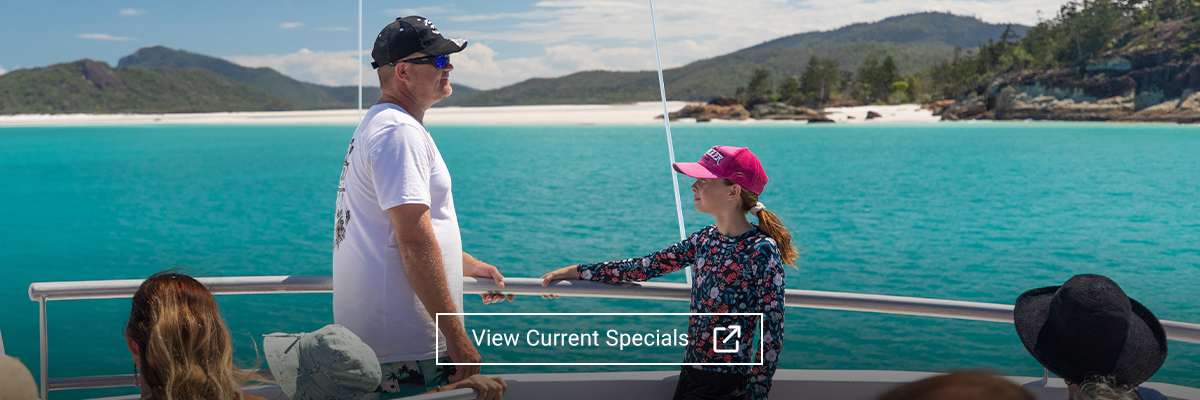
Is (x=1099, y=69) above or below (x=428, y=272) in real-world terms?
above

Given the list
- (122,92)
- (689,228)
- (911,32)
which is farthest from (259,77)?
(689,228)

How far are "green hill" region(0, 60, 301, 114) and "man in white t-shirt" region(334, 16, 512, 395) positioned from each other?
148037mm

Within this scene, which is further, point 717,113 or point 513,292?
point 717,113

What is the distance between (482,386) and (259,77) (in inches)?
7744

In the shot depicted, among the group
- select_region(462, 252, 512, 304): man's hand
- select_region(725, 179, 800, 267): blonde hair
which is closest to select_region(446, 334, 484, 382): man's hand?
select_region(462, 252, 512, 304): man's hand

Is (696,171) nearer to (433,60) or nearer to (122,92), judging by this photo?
(433,60)

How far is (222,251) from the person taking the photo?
17234 millimetres

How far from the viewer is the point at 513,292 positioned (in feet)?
6.20

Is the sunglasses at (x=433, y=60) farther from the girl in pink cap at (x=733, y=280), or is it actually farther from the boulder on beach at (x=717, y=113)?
the boulder on beach at (x=717, y=113)

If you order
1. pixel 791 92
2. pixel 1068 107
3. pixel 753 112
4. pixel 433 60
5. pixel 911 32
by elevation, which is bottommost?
pixel 433 60

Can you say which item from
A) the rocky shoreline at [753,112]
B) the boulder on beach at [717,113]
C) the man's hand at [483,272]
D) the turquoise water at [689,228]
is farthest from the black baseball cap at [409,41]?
the boulder on beach at [717,113]

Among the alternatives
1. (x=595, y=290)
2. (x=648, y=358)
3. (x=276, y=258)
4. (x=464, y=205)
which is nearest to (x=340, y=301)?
(x=595, y=290)

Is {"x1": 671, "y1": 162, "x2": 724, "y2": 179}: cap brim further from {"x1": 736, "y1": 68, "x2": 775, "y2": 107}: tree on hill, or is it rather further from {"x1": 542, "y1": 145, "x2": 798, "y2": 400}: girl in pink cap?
{"x1": 736, "y1": 68, "x2": 775, "y2": 107}: tree on hill

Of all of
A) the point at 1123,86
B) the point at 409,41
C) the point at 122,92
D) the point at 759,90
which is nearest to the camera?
the point at 409,41
